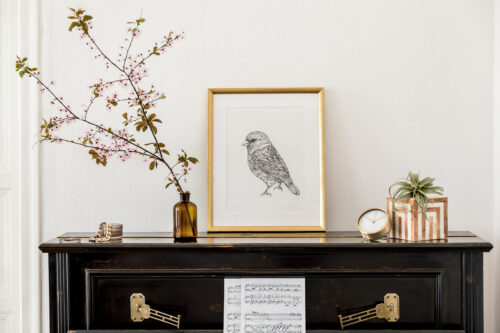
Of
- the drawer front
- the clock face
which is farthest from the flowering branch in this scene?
the clock face

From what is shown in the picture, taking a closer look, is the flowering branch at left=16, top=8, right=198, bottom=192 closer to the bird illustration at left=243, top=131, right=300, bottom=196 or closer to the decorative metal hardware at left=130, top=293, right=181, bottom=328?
the bird illustration at left=243, top=131, right=300, bottom=196

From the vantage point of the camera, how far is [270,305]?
155 centimetres

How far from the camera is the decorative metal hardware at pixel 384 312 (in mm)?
1539

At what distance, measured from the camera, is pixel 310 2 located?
193 centimetres

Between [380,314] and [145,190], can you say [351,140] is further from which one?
[145,190]

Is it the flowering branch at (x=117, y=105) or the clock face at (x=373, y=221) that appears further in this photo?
the flowering branch at (x=117, y=105)

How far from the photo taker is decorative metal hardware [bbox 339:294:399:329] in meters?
1.54

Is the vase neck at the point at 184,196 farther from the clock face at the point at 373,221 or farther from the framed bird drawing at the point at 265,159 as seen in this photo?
the clock face at the point at 373,221

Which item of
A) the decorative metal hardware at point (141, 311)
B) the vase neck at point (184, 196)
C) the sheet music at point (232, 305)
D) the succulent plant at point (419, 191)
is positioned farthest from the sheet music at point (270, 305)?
the succulent plant at point (419, 191)

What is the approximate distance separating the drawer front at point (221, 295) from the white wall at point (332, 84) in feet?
1.31

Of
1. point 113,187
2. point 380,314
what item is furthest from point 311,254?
point 113,187

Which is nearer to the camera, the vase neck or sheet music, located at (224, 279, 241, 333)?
sheet music, located at (224, 279, 241, 333)

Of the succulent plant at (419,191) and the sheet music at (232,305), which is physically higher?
the succulent plant at (419,191)

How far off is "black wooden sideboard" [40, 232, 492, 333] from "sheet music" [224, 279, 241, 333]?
0.08ft
